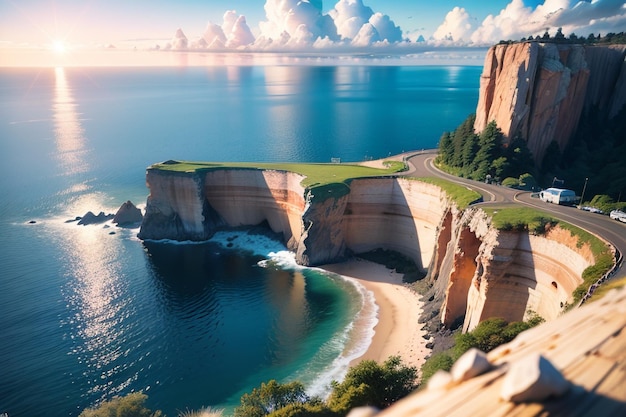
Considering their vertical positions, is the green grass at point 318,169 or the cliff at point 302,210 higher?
the green grass at point 318,169

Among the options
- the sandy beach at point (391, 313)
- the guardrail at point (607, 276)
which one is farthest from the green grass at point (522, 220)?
the sandy beach at point (391, 313)

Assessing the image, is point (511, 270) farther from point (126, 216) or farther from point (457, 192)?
point (126, 216)

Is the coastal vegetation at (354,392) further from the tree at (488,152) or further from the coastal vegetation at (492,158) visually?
the tree at (488,152)

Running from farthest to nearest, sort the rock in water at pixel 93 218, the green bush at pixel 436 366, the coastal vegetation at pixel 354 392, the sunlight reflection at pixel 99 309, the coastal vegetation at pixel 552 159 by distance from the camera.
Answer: the rock in water at pixel 93 218 < the coastal vegetation at pixel 552 159 < the sunlight reflection at pixel 99 309 < the green bush at pixel 436 366 < the coastal vegetation at pixel 354 392

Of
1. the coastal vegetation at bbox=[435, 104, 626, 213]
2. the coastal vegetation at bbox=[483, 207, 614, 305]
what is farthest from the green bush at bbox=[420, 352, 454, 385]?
the coastal vegetation at bbox=[435, 104, 626, 213]

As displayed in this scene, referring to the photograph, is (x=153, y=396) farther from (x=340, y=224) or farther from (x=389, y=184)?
(x=389, y=184)
